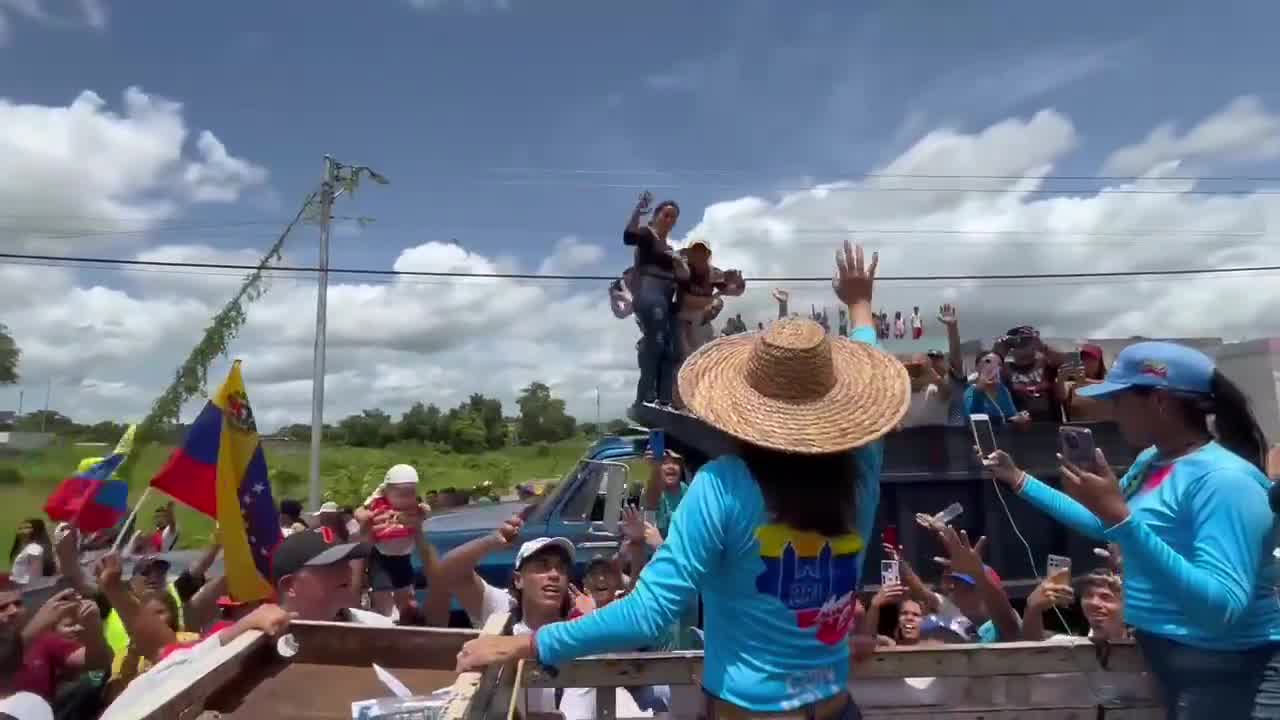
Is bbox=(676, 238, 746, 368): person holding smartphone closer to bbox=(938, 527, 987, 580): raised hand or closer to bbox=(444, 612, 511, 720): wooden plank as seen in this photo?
bbox=(938, 527, 987, 580): raised hand

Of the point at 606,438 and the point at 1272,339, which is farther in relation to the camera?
the point at 1272,339

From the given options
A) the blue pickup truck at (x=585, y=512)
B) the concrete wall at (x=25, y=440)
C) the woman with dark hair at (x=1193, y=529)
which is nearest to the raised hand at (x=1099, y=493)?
the woman with dark hair at (x=1193, y=529)

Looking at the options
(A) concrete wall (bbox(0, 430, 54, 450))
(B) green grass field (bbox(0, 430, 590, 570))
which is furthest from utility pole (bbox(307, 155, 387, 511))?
(A) concrete wall (bbox(0, 430, 54, 450))

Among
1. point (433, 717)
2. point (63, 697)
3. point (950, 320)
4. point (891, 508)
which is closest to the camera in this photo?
point (433, 717)

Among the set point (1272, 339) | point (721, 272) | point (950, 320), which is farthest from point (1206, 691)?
point (1272, 339)

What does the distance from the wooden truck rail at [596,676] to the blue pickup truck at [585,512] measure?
329 centimetres

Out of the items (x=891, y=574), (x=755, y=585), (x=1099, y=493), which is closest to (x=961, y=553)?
(x=891, y=574)

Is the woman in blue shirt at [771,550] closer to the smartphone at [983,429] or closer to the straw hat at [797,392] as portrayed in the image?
the straw hat at [797,392]

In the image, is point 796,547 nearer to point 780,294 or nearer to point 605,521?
point 780,294

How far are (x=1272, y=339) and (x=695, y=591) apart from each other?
18.3 m

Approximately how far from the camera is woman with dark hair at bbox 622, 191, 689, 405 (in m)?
6.05

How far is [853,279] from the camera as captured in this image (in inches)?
90.8

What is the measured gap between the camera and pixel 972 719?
2.39 metres

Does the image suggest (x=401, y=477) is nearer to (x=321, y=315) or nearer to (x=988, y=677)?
(x=988, y=677)
